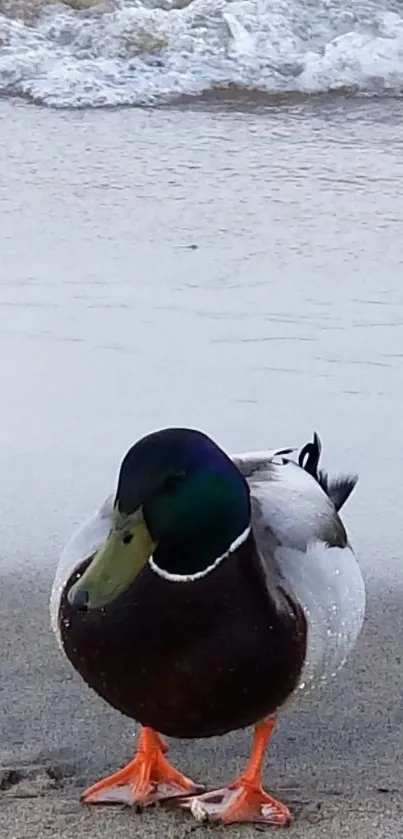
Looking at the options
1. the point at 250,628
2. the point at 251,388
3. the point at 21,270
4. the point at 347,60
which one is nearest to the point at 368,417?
the point at 251,388

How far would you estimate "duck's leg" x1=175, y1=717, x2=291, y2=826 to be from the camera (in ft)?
8.33

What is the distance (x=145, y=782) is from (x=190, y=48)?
18.8 feet

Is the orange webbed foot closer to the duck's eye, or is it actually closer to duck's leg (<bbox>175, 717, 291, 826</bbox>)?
duck's leg (<bbox>175, 717, 291, 826</bbox>)

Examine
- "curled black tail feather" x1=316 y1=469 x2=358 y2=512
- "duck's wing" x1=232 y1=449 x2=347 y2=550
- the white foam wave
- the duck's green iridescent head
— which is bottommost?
the white foam wave

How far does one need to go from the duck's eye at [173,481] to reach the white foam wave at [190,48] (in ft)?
16.5

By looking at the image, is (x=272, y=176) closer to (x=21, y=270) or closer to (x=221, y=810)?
(x=21, y=270)

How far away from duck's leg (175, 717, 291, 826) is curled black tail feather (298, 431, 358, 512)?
1.86 feet

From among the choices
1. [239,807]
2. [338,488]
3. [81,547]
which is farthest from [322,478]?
[239,807]

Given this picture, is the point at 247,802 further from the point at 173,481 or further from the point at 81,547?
the point at 173,481

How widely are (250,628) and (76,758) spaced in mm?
568

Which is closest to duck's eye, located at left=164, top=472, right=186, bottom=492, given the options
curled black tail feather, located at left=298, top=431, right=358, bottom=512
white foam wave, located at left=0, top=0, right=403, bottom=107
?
curled black tail feather, located at left=298, top=431, right=358, bottom=512

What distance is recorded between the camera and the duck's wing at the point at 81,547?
2580mm

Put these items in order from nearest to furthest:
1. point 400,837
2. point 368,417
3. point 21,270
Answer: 1. point 400,837
2. point 368,417
3. point 21,270

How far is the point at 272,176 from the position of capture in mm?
6000
